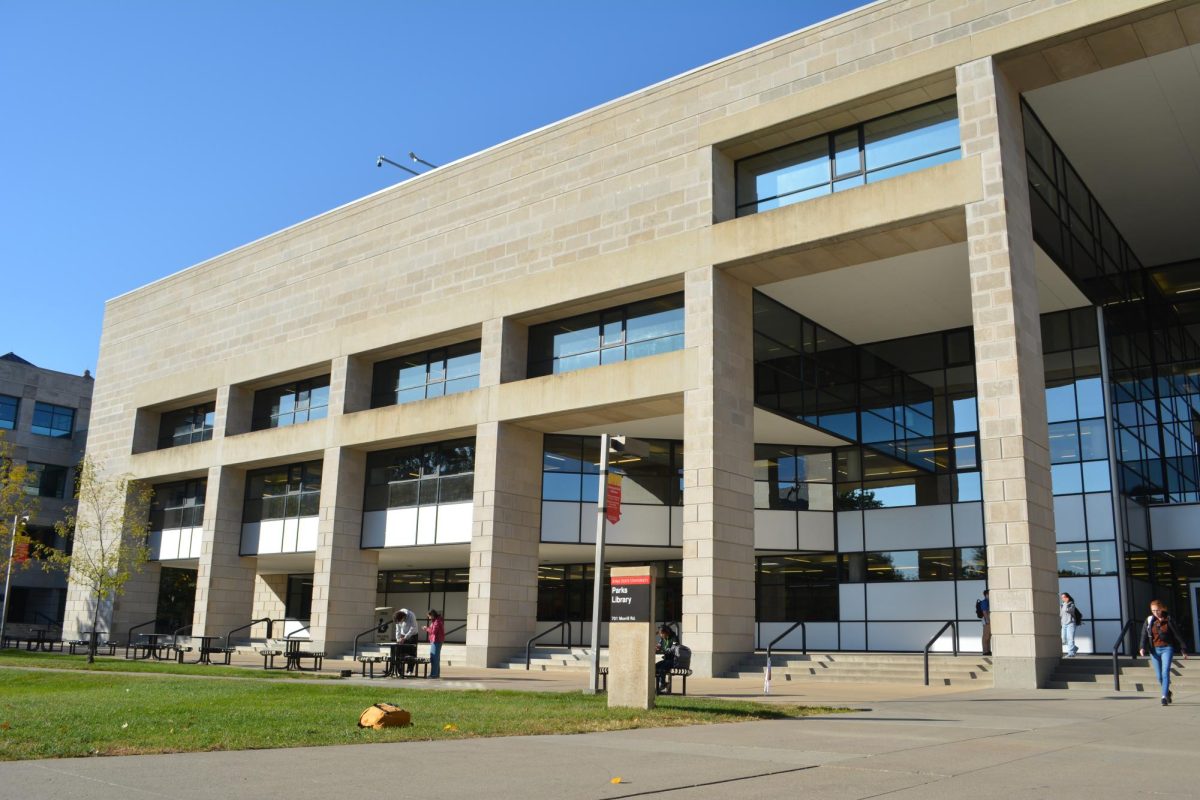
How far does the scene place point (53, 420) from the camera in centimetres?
6219

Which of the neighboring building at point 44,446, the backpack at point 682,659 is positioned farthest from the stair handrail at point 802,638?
the neighboring building at point 44,446

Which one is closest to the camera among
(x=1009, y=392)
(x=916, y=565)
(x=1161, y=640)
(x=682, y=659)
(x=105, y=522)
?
(x=1161, y=640)

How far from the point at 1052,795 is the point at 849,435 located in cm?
2601

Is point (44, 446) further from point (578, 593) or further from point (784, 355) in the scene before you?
Result: point (784, 355)

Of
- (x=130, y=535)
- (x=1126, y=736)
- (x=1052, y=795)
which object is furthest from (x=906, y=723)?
(x=130, y=535)

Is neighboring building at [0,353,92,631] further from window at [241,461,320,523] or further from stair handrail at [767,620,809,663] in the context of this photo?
stair handrail at [767,620,809,663]

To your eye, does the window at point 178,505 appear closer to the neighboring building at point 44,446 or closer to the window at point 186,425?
the window at point 186,425

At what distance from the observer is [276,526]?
39531 mm

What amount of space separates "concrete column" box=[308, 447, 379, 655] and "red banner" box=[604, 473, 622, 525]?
1945 cm

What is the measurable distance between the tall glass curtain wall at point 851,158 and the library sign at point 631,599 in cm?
1507

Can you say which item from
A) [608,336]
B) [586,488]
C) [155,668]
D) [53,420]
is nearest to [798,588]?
[586,488]

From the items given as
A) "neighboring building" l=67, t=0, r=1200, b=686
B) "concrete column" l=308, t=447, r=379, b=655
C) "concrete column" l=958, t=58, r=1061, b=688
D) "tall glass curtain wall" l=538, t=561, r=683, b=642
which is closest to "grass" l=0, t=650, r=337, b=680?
"concrete column" l=308, t=447, r=379, b=655

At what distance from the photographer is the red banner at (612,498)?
696 inches

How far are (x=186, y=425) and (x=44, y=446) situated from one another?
2209cm
